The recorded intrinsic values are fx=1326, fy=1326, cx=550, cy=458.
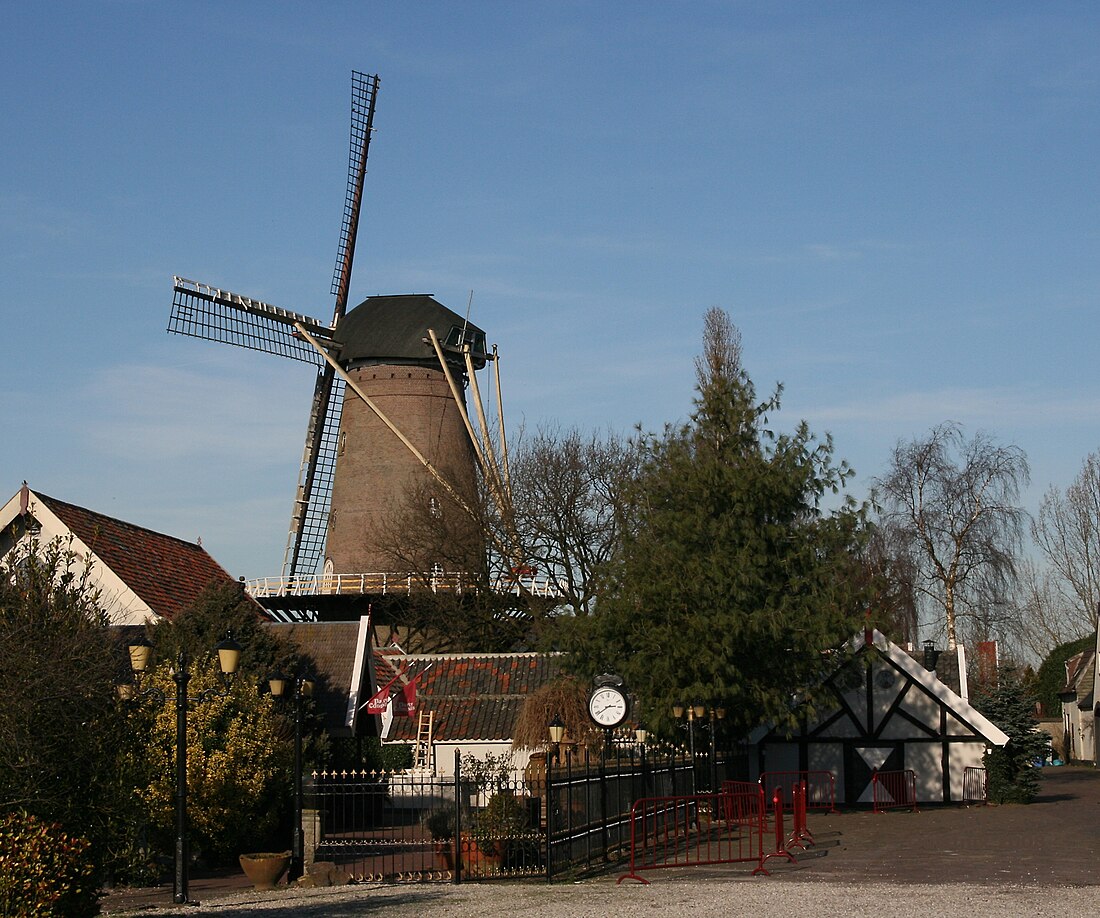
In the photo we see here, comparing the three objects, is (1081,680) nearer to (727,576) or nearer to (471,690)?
(471,690)

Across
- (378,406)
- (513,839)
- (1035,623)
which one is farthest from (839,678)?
(1035,623)

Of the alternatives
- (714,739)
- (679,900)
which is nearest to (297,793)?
(679,900)

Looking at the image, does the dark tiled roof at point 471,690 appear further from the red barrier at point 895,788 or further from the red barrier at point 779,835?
the red barrier at point 779,835

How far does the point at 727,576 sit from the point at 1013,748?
450 inches

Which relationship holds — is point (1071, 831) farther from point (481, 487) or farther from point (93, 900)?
point (481, 487)

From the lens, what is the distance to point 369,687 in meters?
32.2

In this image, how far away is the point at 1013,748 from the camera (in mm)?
33312

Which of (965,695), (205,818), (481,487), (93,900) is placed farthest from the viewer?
(481,487)

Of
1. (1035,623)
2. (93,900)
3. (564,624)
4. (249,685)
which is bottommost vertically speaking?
(93,900)

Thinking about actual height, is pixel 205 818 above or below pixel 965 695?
below

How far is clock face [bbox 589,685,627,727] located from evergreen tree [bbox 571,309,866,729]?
10.6 ft

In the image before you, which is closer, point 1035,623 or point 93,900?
point 93,900

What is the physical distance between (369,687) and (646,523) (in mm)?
8360

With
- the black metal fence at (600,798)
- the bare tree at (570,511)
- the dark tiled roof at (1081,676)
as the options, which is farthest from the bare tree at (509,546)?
the dark tiled roof at (1081,676)
